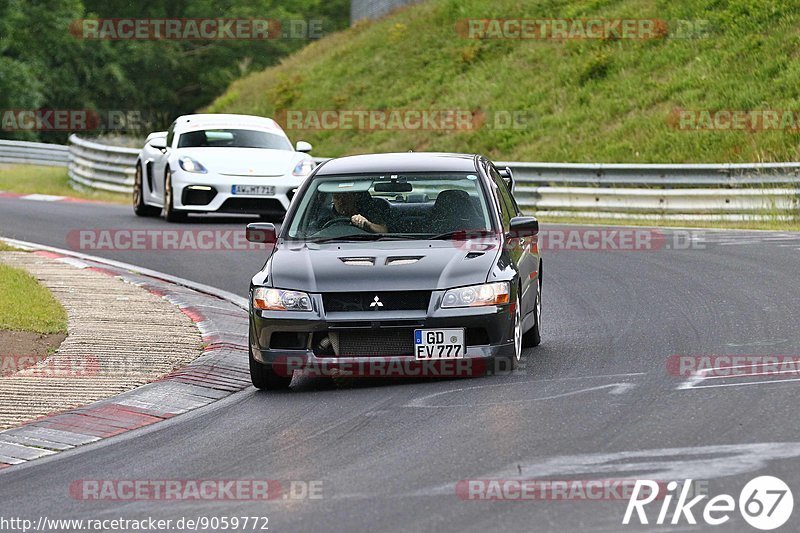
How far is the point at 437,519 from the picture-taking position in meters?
5.75

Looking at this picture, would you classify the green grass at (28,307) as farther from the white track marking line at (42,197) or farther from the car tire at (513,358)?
the white track marking line at (42,197)

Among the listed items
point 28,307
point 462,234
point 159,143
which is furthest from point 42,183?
point 462,234

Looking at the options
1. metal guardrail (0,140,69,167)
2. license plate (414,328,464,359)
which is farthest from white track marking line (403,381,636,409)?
metal guardrail (0,140,69,167)

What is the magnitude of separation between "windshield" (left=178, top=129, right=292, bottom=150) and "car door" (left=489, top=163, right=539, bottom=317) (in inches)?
430

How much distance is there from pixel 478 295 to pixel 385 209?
128 cm

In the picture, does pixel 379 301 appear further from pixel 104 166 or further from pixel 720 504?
pixel 104 166

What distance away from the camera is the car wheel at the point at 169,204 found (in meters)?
20.7

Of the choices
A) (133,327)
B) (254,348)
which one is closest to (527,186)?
(133,327)

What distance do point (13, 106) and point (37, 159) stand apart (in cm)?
1210

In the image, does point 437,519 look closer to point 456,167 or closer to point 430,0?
point 456,167

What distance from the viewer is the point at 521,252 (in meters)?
10.2

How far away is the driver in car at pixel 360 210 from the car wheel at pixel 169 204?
432 inches

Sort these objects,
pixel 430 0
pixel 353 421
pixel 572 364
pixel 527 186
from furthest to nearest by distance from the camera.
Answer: pixel 430 0 < pixel 527 186 < pixel 572 364 < pixel 353 421

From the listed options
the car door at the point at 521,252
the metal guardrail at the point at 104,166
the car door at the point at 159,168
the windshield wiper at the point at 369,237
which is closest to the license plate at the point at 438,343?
the car door at the point at 521,252
